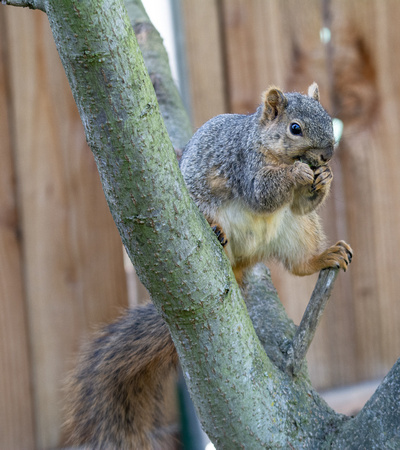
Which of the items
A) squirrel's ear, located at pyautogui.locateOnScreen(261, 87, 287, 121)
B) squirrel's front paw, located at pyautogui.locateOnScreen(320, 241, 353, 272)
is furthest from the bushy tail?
squirrel's ear, located at pyautogui.locateOnScreen(261, 87, 287, 121)

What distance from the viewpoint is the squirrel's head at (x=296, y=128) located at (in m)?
1.07

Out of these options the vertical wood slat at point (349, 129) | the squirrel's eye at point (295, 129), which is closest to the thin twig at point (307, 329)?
the squirrel's eye at point (295, 129)

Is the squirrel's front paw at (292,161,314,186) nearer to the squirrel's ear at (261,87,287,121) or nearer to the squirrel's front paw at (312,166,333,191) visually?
the squirrel's front paw at (312,166,333,191)

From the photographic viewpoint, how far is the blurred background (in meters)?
1.42

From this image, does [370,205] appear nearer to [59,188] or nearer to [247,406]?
[59,188]

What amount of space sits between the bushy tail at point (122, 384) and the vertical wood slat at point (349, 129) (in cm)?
58

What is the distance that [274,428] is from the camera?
0.83m

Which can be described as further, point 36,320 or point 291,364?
point 36,320

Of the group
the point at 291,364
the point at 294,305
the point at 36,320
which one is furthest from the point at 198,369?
the point at 294,305

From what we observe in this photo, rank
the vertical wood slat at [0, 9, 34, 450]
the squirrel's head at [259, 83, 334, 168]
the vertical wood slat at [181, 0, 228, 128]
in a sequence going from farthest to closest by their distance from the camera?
the vertical wood slat at [181, 0, 228, 128]
the vertical wood slat at [0, 9, 34, 450]
the squirrel's head at [259, 83, 334, 168]

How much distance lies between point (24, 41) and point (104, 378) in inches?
31.2

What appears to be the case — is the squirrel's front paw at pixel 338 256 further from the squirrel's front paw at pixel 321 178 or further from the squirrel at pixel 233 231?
the squirrel's front paw at pixel 321 178

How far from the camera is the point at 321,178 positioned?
1.09 meters

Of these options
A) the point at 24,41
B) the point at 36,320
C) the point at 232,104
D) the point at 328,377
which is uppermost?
the point at 24,41
